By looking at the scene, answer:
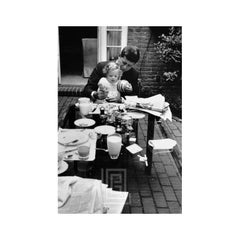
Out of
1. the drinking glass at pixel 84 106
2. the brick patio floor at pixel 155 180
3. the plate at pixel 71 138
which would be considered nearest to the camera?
the plate at pixel 71 138

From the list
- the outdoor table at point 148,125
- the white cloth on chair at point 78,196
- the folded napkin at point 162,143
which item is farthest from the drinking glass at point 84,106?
the white cloth on chair at point 78,196

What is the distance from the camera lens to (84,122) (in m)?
2.22

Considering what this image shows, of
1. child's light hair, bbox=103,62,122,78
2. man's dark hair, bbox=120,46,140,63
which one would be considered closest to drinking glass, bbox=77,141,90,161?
child's light hair, bbox=103,62,122,78

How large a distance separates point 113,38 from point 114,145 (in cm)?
70

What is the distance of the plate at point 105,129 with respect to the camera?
211 centimetres

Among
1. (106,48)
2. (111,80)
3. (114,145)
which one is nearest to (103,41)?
(106,48)

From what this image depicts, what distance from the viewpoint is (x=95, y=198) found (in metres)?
1.86

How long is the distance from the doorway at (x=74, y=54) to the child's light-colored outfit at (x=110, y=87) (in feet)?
0.42

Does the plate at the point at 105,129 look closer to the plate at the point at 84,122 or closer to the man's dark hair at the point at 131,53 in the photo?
the plate at the point at 84,122

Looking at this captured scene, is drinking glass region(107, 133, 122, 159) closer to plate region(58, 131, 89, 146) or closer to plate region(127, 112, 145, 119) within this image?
plate region(58, 131, 89, 146)
